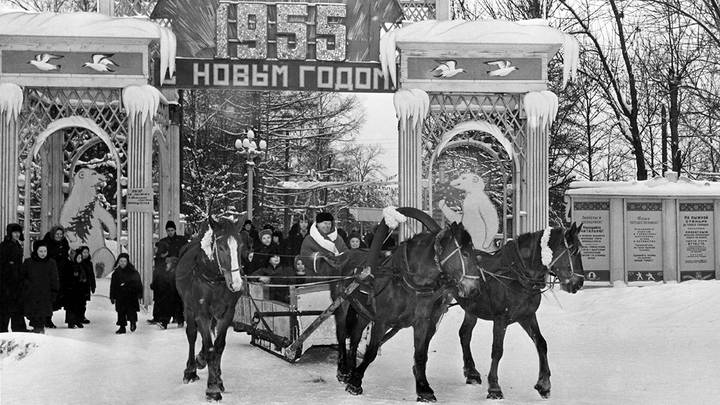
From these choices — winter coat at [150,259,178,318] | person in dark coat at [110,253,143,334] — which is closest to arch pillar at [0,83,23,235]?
person in dark coat at [110,253,143,334]

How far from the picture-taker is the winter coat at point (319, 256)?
11023 mm

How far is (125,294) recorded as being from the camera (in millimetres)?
14195

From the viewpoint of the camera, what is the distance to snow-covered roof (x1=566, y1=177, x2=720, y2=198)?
19.1 metres

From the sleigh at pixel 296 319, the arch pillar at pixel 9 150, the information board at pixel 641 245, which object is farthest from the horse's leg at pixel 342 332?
the information board at pixel 641 245

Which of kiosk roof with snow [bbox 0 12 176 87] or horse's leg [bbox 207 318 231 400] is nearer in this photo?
horse's leg [bbox 207 318 231 400]

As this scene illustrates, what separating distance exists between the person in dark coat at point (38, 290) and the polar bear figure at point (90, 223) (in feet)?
14.6

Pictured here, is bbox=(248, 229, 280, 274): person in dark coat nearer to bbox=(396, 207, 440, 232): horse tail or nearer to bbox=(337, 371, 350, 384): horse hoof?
bbox=(337, 371, 350, 384): horse hoof

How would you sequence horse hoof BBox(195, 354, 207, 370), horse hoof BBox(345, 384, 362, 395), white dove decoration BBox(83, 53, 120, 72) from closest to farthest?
1. horse hoof BBox(345, 384, 362, 395)
2. horse hoof BBox(195, 354, 207, 370)
3. white dove decoration BBox(83, 53, 120, 72)

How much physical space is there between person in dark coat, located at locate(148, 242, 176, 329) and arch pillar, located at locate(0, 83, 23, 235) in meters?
2.82

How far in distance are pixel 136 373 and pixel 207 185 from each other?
93.2ft

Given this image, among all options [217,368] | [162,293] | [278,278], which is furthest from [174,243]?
[217,368]

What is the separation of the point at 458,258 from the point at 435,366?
322cm

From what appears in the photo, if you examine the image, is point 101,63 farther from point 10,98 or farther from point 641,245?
point 641,245

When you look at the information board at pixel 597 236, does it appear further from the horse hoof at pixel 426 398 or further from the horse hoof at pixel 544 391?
the horse hoof at pixel 426 398
